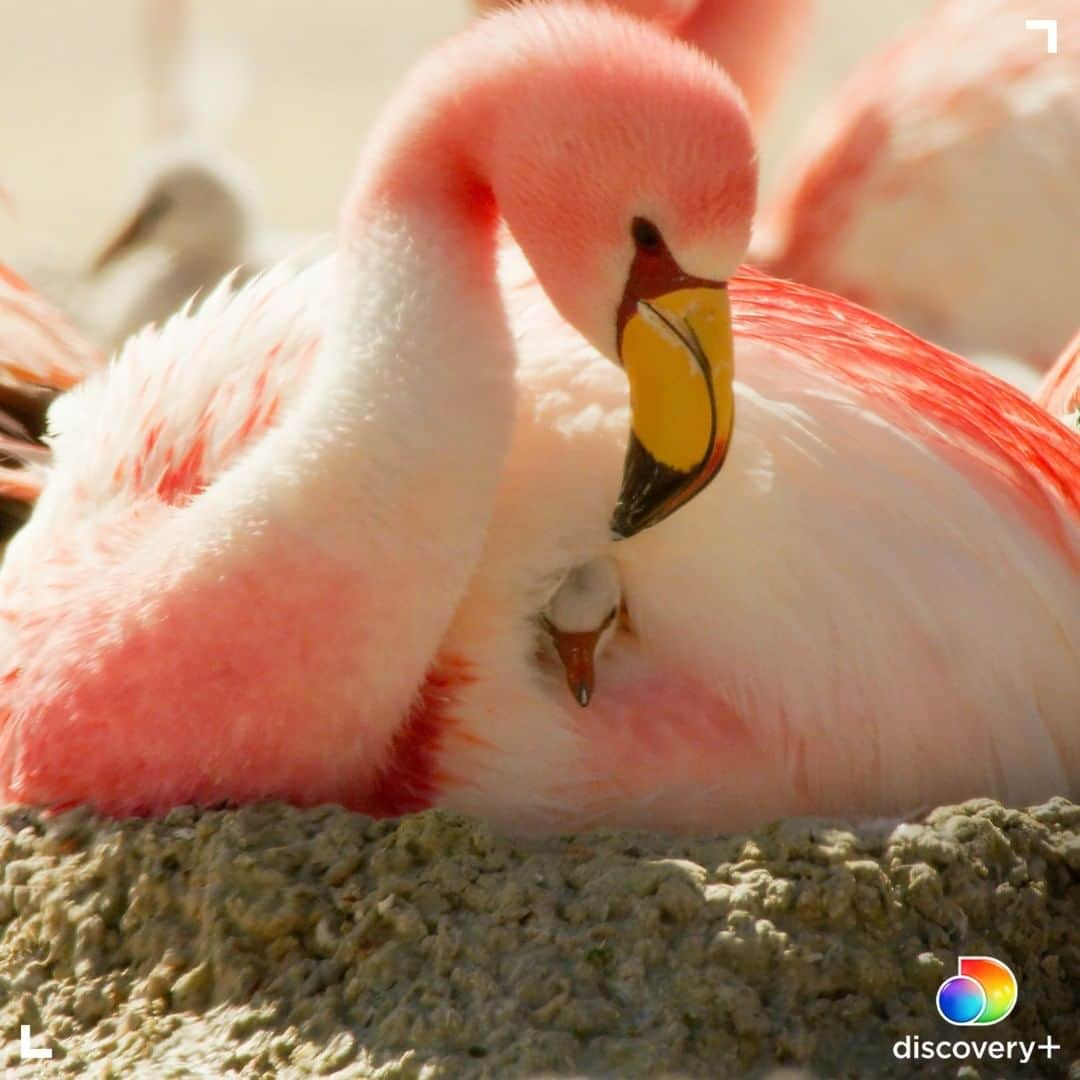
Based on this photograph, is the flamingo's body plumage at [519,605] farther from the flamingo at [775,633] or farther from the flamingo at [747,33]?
the flamingo at [747,33]

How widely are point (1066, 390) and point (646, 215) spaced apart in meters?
1.46

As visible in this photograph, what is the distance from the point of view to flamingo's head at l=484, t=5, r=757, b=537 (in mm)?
2332

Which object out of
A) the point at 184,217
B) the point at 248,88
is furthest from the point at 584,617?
the point at 248,88

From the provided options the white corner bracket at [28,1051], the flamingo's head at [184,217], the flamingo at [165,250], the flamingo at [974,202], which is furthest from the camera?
the flamingo's head at [184,217]

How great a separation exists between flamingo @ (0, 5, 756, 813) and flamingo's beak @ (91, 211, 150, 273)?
11.3 ft

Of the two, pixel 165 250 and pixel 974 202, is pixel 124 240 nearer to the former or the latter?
pixel 165 250

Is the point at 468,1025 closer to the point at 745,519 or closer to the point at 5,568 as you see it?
the point at 745,519

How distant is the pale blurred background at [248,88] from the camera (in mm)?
7758

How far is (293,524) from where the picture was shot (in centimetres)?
246

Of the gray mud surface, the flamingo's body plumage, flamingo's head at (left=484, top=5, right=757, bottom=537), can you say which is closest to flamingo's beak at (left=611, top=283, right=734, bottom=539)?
flamingo's head at (left=484, top=5, right=757, bottom=537)

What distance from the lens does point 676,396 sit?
2.33 meters

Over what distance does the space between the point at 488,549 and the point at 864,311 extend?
740 mm

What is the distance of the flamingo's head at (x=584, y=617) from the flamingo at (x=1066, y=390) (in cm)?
124

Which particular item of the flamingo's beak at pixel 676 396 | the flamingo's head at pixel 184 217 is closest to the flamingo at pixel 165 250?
the flamingo's head at pixel 184 217
